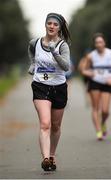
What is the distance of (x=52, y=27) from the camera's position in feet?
33.1

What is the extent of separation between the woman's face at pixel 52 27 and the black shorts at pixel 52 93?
646 millimetres

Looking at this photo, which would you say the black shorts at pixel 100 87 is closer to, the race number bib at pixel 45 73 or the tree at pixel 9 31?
the race number bib at pixel 45 73

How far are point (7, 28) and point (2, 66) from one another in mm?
19972

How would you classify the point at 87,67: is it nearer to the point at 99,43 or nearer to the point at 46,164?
the point at 99,43

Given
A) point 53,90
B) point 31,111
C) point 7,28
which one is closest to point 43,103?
point 53,90

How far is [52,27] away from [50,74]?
576 mm

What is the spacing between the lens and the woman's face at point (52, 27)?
10.1 meters

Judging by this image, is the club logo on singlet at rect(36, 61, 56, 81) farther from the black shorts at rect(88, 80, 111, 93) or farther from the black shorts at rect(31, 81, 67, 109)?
the black shorts at rect(88, 80, 111, 93)

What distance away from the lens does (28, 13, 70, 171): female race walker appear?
10023 millimetres

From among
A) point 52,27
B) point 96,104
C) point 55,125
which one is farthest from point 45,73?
point 96,104

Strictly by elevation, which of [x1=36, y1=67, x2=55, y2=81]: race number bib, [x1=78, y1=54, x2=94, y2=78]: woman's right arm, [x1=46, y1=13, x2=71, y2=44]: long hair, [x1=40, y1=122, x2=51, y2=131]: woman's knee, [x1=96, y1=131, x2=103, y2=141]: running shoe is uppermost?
[x1=46, y1=13, x2=71, y2=44]: long hair

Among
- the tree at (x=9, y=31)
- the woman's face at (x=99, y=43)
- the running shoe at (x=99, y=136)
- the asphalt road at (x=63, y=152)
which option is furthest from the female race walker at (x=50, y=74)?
the tree at (x=9, y=31)

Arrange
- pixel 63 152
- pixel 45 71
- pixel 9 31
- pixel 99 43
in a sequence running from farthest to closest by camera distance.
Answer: pixel 9 31, pixel 99 43, pixel 63 152, pixel 45 71

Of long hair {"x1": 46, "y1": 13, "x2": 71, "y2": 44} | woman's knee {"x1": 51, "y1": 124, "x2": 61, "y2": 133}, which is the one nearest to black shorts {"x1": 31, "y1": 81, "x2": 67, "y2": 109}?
woman's knee {"x1": 51, "y1": 124, "x2": 61, "y2": 133}
